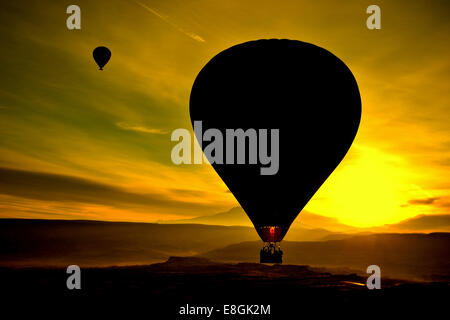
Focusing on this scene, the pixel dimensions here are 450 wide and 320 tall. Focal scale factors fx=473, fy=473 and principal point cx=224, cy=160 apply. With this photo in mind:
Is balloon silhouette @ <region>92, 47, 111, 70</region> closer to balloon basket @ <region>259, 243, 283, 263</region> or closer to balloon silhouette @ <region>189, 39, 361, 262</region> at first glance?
balloon silhouette @ <region>189, 39, 361, 262</region>

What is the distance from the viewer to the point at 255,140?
22141mm

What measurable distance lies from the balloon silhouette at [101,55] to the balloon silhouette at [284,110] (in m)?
14.6

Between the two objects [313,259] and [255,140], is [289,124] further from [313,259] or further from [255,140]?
[313,259]

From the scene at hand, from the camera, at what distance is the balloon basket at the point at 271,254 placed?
2045 cm

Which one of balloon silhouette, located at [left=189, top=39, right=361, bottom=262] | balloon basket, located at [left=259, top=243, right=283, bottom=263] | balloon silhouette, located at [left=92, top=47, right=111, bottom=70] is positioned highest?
balloon silhouette, located at [left=92, top=47, right=111, bottom=70]

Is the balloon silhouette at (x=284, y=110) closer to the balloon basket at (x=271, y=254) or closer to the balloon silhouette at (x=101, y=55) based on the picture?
the balloon basket at (x=271, y=254)

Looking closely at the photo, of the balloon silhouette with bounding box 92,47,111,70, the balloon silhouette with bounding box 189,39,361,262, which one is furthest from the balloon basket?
the balloon silhouette with bounding box 92,47,111,70

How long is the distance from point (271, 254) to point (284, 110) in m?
6.68

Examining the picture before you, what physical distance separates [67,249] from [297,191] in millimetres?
184236

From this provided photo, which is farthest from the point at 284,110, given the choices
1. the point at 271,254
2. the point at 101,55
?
the point at 101,55

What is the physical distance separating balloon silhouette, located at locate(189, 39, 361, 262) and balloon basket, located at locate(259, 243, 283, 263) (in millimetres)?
1051

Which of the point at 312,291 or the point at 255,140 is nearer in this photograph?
the point at 255,140

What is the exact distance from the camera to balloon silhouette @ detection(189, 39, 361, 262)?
72.5 feet
